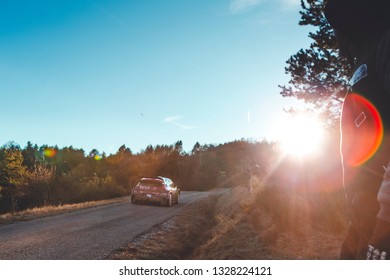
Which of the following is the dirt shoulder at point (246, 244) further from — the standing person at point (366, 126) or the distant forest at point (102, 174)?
the distant forest at point (102, 174)

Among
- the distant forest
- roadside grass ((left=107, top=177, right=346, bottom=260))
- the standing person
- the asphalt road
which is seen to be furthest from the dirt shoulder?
the distant forest

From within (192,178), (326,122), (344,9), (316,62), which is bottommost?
(192,178)

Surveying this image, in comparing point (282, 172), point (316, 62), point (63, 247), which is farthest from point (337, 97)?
point (63, 247)

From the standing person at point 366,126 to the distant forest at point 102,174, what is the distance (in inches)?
734

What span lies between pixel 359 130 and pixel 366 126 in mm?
35

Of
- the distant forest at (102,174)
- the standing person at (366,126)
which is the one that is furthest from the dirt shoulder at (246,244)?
the distant forest at (102,174)

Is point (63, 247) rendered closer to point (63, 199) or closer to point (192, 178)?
point (63, 199)

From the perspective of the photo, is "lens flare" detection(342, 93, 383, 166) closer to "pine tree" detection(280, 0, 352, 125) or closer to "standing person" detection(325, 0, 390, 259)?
"standing person" detection(325, 0, 390, 259)

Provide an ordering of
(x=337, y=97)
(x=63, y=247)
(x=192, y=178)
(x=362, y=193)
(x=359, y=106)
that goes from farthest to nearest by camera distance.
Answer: (x=192, y=178) < (x=337, y=97) < (x=63, y=247) < (x=359, y=106) < (x=362, y=193)

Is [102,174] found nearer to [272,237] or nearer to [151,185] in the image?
[151,185]

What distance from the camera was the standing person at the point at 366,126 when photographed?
1.07 meters
